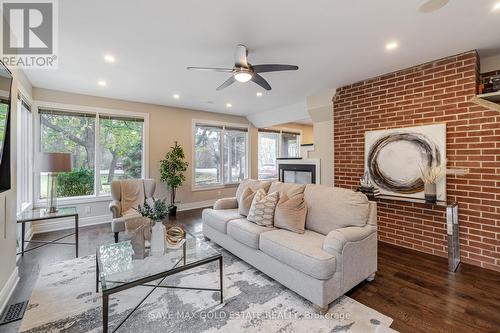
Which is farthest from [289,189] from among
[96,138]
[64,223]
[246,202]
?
[64,223]

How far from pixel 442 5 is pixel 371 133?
6.36 feet

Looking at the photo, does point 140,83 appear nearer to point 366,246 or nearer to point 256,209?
point 256,209

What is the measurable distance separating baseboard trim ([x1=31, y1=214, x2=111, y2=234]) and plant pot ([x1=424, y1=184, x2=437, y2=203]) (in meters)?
5.39

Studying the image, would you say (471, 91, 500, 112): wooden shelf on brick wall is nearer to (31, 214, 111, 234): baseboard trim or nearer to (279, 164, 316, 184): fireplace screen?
(279, 164, 316, 184): fireplace screen

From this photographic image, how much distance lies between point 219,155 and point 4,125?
4.54m

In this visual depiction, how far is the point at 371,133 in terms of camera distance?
3.63m

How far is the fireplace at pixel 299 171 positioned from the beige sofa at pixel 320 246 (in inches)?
77.9

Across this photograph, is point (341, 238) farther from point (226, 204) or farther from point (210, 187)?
point (210, 187)

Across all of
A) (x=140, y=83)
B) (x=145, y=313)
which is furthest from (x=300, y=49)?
(x=145, y=313)

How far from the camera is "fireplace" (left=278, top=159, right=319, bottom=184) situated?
4719 millimetres

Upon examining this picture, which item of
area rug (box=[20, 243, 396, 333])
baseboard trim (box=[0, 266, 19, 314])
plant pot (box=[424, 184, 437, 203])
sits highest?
plant pot (box=[424, 184, 437, 203])

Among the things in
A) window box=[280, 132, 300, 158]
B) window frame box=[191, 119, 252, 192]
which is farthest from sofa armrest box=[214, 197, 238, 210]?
window box=[280, 132, 300, 158]

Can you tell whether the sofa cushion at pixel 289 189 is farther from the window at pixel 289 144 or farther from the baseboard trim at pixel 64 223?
the window at pixel 289 144

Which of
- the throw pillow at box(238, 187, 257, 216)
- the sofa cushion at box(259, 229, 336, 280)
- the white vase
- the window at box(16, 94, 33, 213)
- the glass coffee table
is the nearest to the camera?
the glass coffee table
